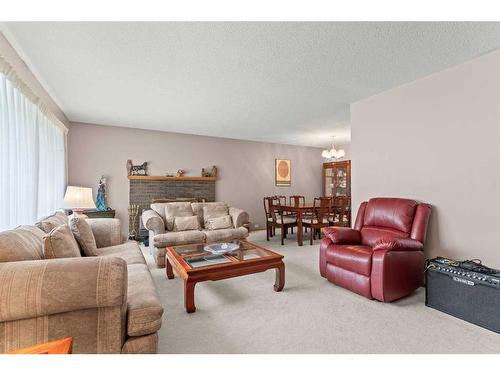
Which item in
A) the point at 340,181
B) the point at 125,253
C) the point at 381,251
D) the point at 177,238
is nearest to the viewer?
the point at 381,251

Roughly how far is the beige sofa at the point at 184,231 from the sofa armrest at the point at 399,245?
83.8 inches

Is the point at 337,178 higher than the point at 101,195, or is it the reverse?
the point at 337,178

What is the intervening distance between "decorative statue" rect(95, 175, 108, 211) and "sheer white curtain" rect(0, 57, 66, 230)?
1.12 meters

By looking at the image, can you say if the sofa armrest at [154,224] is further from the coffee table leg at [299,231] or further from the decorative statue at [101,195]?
the coffee table leg at [299,231]

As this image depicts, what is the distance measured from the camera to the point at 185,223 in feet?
13.2

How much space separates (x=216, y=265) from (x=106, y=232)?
4.96ft

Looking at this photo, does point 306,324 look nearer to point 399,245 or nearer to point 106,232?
point 399,245

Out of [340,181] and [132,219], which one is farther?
[340,181]

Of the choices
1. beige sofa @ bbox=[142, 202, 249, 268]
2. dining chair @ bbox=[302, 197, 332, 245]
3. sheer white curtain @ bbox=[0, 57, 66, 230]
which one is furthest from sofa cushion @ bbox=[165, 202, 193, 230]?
dining chair @ bbox=[302, 197, 332, 245]

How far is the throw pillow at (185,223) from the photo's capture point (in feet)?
13.1

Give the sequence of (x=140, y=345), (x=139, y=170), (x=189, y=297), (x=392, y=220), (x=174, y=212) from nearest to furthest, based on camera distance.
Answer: (x=140, y=345) < (x=189, y=297) < (x=392, y=220) < (x=174, y=212) < (x=139, y=170)

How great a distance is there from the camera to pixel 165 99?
343 cm

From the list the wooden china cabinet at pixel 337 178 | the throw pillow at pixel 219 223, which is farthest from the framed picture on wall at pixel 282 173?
the throw pillow at pixel 219 223

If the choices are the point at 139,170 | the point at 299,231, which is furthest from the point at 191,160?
the point at 299,231
